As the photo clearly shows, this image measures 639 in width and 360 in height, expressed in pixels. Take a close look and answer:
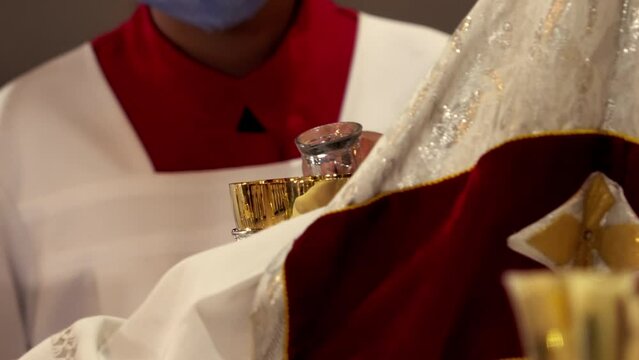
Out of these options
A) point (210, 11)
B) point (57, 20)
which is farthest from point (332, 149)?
point (57, 20)

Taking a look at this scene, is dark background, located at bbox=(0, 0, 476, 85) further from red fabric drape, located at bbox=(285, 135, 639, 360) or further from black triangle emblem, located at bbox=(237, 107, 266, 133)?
red fabric drape, located at bbox=(285, 135, 639, 360)

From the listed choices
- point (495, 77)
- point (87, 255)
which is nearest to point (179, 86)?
point (87, 255)

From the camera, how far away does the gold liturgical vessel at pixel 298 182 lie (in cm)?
45

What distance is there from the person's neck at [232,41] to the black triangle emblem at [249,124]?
0.13 ft

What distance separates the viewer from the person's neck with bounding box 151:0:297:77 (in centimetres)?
86

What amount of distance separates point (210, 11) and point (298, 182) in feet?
1.31

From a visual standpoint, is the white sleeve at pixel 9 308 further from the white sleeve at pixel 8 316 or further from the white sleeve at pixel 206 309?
the white sleeve at pixel 206 309

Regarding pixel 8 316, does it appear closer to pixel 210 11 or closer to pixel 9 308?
pixel 9 308

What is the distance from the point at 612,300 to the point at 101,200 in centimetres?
67

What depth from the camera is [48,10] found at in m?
1.34

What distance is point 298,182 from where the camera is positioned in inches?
17.7

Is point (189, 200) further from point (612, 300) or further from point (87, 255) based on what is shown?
point (612, 300)

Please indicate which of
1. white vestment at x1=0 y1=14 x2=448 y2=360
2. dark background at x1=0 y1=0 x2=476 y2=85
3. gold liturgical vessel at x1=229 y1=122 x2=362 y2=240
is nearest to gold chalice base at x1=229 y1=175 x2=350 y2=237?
gold liturgical vessel at x1=229 y1=122 x2=362 y2=240

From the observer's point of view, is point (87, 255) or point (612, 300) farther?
point (87, 255)
